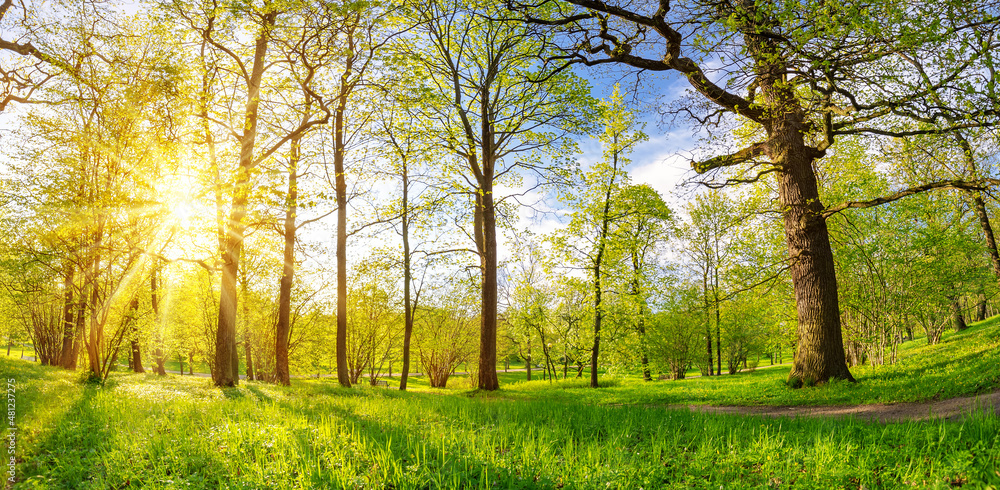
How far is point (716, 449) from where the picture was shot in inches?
153

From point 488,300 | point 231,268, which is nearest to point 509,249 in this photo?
point 488,300

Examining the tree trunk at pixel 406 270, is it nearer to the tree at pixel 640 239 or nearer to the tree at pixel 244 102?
the tree at pixel 244 102

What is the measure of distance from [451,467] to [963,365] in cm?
1203

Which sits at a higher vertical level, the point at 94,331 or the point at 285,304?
the point at 285,304

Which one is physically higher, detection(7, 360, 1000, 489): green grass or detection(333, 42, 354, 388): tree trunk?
detection(333, 42, 354, 388): tree trunk

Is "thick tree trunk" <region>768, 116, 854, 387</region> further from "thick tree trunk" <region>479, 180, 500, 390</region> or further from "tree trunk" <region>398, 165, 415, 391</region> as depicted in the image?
"tree trunk" <region>398, 165, 415, 391</region>

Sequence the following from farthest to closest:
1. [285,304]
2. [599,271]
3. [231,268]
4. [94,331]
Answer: [599,271]
[285,304]
[231,268]
[94,331]

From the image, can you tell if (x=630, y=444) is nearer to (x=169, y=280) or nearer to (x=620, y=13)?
(x=620, y=13)

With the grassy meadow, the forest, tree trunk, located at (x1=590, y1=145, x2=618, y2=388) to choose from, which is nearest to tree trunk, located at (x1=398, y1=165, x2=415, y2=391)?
the forest

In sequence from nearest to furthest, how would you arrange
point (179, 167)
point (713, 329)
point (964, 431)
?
1. point (964, 431)
2. point (179, 167)
3. point (713, 329)

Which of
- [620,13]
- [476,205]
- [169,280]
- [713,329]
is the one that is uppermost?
[620,13]

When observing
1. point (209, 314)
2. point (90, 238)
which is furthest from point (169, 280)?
point (90, 238)

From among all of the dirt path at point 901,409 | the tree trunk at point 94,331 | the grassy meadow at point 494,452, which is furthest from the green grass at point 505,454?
the tree trunk at point 94,331

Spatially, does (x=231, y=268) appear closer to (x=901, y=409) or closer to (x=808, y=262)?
(x=808, y=262)
